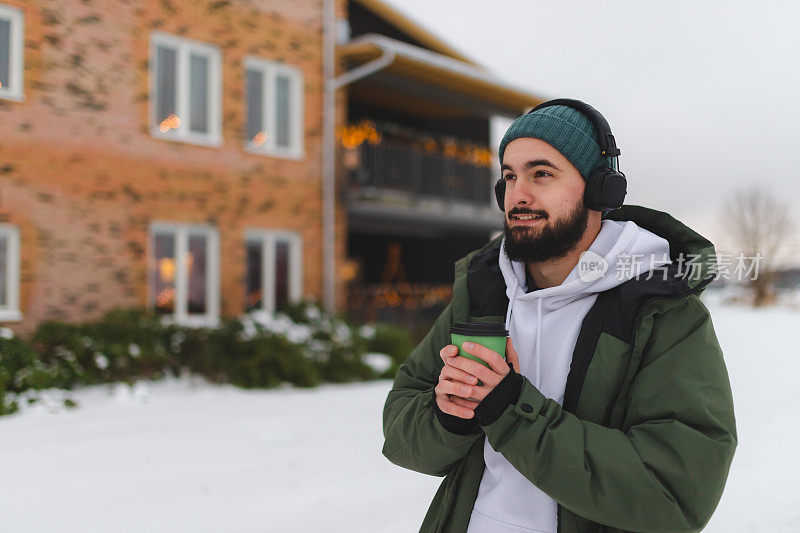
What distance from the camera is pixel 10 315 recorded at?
326 inches

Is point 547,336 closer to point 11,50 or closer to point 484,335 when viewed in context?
point 484,335

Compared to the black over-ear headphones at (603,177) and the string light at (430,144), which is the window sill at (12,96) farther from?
the black over-ear headphones at (603,177)

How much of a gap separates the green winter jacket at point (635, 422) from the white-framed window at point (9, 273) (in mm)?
8280

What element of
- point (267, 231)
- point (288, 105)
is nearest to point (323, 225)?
point (267, 231)

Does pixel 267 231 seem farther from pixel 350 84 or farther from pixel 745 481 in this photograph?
pixel 745 481

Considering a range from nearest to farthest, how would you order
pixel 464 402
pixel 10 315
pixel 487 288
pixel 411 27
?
pixel 464 402 → pixel 487 288 → pixel 10 315 → pixel 411 27

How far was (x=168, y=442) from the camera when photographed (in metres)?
6.04

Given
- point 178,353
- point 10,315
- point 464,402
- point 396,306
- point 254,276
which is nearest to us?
point 464,402

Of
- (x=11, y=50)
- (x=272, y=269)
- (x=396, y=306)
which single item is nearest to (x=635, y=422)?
(x=11, y=50)

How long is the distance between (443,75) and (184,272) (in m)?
6.27


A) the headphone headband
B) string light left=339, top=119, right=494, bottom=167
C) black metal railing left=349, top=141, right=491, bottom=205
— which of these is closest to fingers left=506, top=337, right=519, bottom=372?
the headphone headband

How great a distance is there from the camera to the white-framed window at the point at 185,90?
395 inches

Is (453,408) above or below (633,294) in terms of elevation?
below

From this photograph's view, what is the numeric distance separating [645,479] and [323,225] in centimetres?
1082
